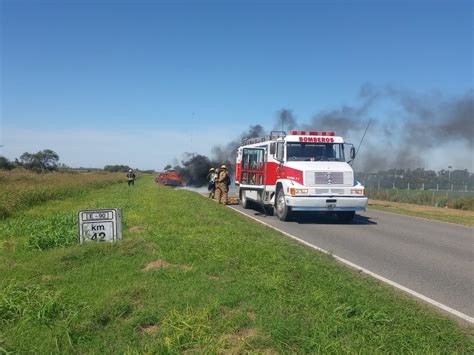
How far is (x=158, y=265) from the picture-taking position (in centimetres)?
702

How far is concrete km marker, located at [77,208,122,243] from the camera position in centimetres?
845

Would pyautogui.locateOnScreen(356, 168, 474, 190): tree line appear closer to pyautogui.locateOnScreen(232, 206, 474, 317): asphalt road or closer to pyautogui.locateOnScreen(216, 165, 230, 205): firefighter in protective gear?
pyautogui.locateOnScreen(216, 165, 230, 205): firefighter in protective gear

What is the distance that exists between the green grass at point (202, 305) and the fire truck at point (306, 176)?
6.49 m

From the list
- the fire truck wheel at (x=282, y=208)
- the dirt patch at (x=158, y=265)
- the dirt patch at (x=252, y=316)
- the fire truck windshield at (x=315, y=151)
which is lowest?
the dirt patch at (x=252, y=316)

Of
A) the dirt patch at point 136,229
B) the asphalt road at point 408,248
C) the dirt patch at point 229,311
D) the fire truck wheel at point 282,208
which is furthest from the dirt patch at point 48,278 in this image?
the fire truck wheel at point 282,208

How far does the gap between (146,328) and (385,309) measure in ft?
8.36

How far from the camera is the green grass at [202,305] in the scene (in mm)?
4254

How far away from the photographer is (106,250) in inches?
316

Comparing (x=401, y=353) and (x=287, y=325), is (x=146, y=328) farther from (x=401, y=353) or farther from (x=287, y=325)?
(x=401, y=353)

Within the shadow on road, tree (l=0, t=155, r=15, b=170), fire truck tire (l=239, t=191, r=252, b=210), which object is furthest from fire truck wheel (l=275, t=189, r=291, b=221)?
tree (l=0, t=155, r=15, b=170)

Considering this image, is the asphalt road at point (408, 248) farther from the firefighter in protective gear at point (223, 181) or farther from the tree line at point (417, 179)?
the tree line at point (417, 179)

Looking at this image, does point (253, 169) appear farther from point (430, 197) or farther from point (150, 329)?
point (430, 197)

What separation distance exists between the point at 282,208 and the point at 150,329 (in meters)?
11.5

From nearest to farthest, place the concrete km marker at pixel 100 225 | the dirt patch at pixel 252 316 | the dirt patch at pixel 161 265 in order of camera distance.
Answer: the dirt patch at pixel 252 316, the dirt patch at pixel 161 265, the concrete km marker at pixel 100 225
